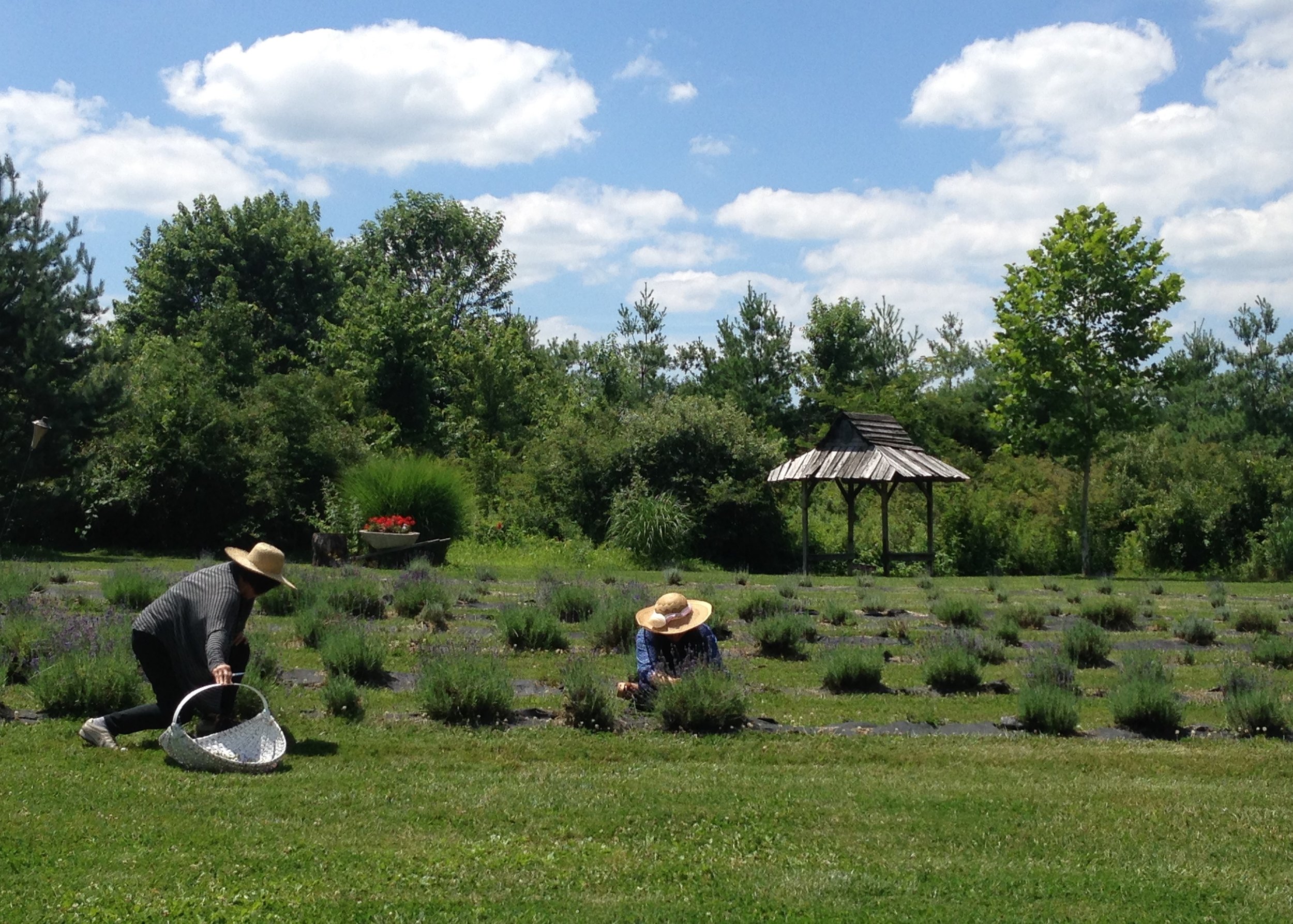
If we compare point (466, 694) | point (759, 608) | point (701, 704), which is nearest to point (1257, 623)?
point (759, 608)

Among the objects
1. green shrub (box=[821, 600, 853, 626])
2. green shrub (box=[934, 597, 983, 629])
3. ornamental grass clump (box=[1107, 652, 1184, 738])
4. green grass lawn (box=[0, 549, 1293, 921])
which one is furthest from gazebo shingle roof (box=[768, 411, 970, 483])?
green grass lawn (box=[0, 549, 1293, 921])

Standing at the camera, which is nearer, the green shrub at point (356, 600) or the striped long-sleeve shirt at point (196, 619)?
the striped long-sleeve shirt at point (196, 619)

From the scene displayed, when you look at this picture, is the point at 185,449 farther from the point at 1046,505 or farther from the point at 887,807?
the point at 887,807

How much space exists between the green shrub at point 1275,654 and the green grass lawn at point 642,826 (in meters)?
3.79

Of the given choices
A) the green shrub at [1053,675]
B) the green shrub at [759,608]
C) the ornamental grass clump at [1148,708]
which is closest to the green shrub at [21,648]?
the green shrub at [759,608]

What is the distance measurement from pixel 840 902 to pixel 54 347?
72.9 feet

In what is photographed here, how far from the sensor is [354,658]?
1002 cm

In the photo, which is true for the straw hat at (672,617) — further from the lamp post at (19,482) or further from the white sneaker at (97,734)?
the lamp post at (19,482)

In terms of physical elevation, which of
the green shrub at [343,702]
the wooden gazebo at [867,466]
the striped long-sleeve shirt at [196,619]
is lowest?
the green shrub at [343,702]

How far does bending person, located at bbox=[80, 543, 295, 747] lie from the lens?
7.59m

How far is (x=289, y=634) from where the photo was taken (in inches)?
479

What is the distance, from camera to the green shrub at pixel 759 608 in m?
14.6

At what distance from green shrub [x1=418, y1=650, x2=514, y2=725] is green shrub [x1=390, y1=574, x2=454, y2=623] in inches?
169

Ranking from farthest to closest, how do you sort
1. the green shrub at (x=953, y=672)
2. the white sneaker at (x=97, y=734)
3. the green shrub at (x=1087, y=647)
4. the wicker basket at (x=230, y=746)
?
the green shrub at (x=1087, y=647) < the green shrub at (x=953, y=672) < the white sneaker at (x=97, y=734) < the wicker basket at (x=230, y=746)
